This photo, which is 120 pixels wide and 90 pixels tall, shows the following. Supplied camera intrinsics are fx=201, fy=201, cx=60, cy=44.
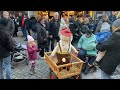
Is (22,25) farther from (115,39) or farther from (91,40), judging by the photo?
(115,39)

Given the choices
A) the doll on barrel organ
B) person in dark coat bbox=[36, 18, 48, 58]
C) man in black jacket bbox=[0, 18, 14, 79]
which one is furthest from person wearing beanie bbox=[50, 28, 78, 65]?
person in dark coat bbox=[36, 18, 48, 58]

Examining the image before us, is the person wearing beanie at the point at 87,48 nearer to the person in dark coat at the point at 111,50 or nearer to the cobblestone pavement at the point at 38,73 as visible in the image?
the cobblestone pavement at the point at 38,73

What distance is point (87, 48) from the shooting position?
5.35m

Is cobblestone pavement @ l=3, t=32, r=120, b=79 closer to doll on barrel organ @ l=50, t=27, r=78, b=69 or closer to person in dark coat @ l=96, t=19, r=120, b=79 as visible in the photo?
doll on barrel organ @ l=50, t=27, r=78, b=69

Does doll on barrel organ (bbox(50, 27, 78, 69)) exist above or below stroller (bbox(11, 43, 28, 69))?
above

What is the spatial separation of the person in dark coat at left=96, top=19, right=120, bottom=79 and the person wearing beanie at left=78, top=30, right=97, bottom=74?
1.43 metres

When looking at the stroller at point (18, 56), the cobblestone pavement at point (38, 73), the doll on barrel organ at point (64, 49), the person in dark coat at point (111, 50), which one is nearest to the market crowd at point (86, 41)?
the person in dark coat at point (111, 50)

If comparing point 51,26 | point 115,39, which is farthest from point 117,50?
point 51,26

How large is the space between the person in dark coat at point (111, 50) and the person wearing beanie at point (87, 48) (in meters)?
1.43

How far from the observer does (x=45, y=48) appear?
6645 mm

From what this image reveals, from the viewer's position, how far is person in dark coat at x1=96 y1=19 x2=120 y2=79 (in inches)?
144

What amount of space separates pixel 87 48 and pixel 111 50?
161 centimetres
